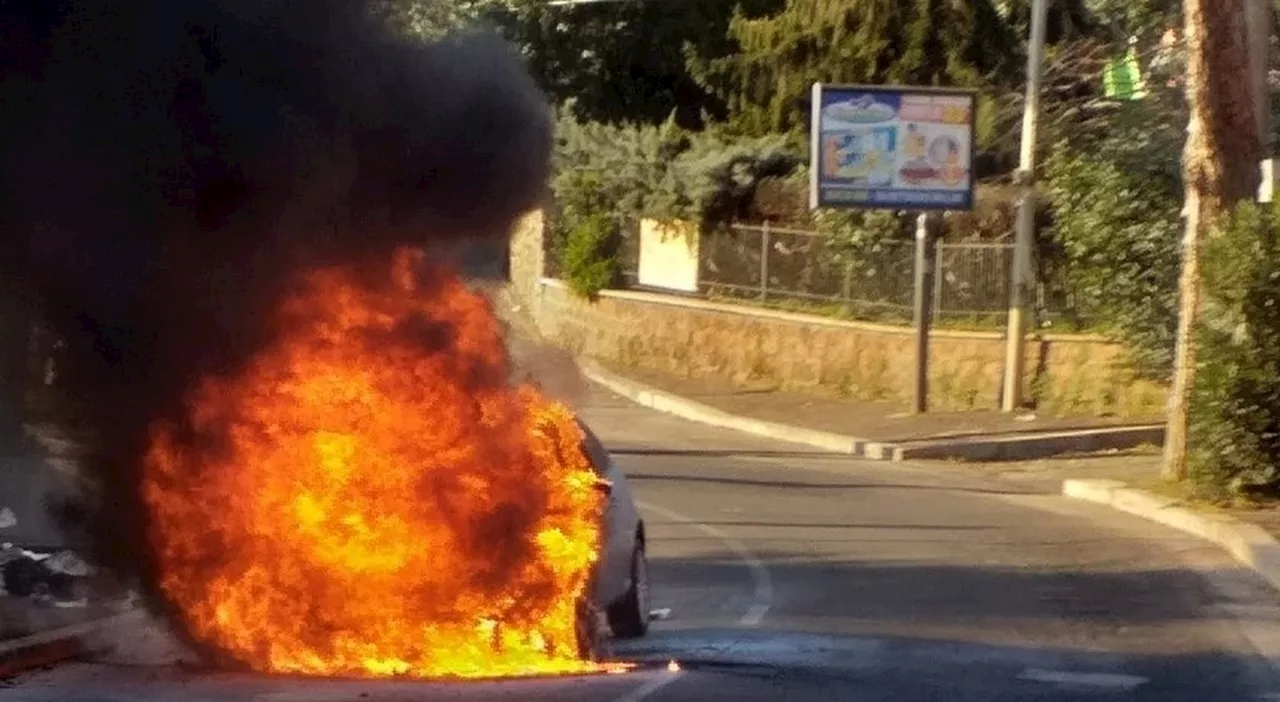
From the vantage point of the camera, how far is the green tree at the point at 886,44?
1353 inches

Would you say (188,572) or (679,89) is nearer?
(188,572)

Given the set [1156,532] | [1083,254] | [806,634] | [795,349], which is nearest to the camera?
[806,634]

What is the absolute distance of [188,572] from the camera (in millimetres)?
9383

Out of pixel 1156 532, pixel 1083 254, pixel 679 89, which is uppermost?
pixel 679 89

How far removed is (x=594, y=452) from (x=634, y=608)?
39.5 inches

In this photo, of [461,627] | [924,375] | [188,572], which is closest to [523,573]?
[461,627]

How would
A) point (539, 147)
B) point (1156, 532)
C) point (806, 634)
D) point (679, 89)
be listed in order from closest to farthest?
point (539, 147) < point (806, 634) < point (1156, 532) < point (679, 89)

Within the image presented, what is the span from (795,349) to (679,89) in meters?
12.9

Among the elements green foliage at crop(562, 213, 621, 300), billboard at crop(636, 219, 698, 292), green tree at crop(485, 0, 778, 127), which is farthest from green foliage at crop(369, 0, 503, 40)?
green tree at crop(485, 0, 778, 127)

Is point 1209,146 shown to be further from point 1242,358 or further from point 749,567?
point 749,567

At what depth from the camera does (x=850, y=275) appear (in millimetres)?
32250

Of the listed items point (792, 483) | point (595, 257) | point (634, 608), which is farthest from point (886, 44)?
point (634, 608)

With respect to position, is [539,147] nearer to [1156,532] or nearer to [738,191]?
[1156,532]

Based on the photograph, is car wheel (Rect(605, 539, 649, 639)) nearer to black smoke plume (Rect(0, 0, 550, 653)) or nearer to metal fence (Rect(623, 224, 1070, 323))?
black smoke plume (Rect(0, 0, 550, 653))
